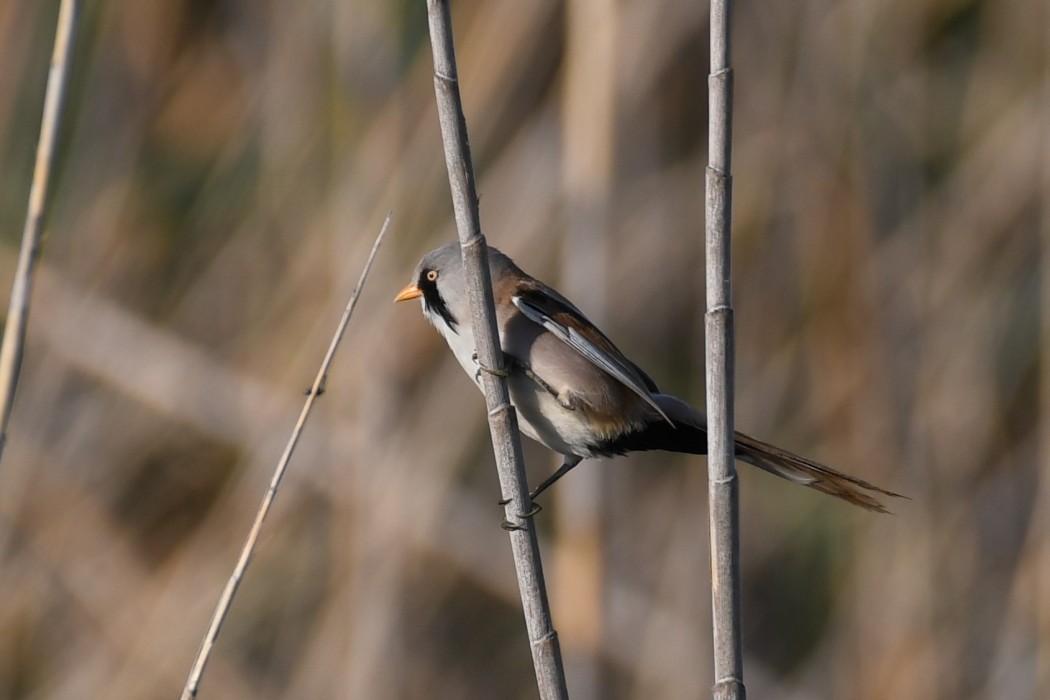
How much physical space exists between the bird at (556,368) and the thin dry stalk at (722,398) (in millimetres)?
719

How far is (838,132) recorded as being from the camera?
3928 millimetres

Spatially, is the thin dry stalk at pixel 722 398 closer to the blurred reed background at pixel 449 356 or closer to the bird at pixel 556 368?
the bird at pixel 556 368

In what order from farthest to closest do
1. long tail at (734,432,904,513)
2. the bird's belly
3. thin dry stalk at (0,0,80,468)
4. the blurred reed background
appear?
1. the blurred reed background
2. the bird's belly
3. long tail at (734,432,904,513)
4. thin dry stalk at (0,0,80,468)

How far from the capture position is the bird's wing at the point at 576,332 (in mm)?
2129

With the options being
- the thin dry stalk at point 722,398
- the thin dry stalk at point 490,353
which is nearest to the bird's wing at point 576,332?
the thin dry stalk at point 490,353

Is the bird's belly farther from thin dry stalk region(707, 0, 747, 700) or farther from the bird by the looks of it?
thin dry stalk region(707, 0, 747, 700)

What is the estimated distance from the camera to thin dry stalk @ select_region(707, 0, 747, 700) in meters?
1.37

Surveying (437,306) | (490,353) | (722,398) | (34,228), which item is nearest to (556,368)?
(437,306)

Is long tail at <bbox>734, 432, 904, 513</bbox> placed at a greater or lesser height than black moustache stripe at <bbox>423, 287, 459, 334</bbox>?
lesser

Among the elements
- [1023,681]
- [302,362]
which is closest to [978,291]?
[1023,681]

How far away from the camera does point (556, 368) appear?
2.21 meters

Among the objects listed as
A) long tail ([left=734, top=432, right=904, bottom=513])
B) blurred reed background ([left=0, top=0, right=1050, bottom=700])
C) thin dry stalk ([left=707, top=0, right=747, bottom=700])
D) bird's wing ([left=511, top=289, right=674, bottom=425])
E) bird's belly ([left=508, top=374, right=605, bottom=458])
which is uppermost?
blurred reed background ([left=0, top=0, right=1050, bottom=700])

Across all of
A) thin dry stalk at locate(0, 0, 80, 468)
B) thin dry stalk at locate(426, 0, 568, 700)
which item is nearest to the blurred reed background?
thin dry stalk at locate(426, 0, 568, 700)

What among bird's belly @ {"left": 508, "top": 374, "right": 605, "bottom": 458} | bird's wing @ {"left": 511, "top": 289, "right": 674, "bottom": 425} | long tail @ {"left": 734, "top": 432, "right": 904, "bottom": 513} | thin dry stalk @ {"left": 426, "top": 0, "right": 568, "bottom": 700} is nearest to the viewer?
thin dry stalk @ {"left": 426, "top": 0, "right": 568, "bottom": 700}
